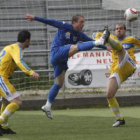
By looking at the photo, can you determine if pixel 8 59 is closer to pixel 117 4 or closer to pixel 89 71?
pixel 89 71

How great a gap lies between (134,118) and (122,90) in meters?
4.08

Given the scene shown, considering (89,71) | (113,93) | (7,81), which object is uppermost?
(7,81)

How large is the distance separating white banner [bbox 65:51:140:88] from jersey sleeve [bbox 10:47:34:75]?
6589mm

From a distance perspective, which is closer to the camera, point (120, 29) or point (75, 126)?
point (75, 126)

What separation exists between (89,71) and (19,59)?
7.02 meters

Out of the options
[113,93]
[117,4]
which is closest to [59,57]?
[113,93]

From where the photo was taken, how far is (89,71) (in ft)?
55.4

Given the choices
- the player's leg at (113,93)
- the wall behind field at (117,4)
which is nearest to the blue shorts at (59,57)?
the player's leg at (113,93)

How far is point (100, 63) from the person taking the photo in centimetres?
1700

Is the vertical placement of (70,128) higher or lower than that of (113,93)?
lower

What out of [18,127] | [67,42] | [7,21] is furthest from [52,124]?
[7,21]

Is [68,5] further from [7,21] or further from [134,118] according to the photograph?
[134,118]

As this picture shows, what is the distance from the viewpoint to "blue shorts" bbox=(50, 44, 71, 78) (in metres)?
11.9

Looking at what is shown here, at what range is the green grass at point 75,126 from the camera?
10.0 metres
